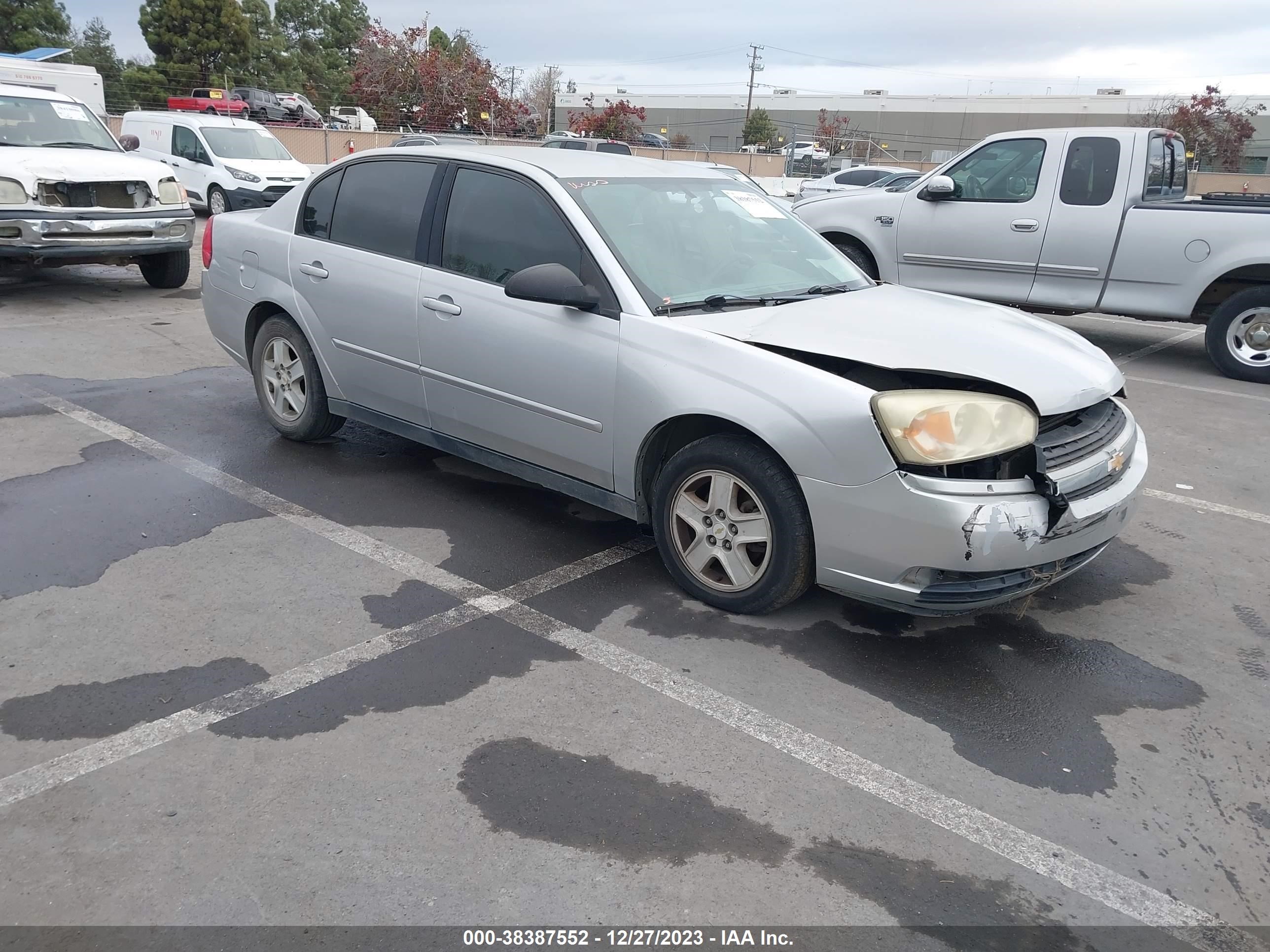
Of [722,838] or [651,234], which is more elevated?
[651,234]

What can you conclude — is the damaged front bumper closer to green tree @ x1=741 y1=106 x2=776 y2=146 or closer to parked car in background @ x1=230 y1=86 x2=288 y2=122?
parked car in background @ x1=230 y1=86 x2=288 y2=122

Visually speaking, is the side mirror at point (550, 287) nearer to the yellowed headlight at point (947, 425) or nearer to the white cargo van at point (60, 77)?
the yellowed headlight at point (947, 425)

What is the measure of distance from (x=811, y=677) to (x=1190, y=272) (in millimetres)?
6731

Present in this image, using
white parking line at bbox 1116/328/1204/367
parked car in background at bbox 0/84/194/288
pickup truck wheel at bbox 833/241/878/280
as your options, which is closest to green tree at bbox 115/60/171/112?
parked car in background at bbox 0/84/194/288

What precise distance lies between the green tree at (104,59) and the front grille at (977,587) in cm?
3186

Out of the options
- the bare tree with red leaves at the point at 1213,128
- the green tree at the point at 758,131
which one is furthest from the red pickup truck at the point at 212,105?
the bare tree with red leaves at the point at 1213,128

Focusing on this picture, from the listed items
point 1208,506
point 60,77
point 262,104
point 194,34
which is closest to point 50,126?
point 60,77

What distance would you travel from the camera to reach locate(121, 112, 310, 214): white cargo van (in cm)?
1655

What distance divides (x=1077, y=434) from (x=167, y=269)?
32.7 ft

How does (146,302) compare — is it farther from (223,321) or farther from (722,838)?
(722,838)

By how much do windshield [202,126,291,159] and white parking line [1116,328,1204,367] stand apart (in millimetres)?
14215

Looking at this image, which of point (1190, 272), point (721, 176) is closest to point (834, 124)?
point (1190, 272)

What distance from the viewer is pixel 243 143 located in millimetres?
17516

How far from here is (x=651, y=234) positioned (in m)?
4.49
